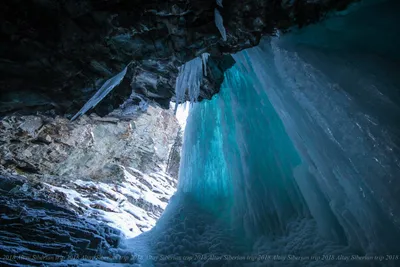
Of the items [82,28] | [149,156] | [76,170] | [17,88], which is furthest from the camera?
[149,156]

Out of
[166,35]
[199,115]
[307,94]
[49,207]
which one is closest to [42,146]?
[49,207]

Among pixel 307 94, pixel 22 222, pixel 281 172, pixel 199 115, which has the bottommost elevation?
pixel 22 222

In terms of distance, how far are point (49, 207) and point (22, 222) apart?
7.40ft

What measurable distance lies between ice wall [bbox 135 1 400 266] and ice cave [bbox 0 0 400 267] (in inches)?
0.8

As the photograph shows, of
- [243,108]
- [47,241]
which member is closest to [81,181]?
→ [47,241]

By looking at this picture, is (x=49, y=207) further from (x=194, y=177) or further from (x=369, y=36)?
(x=369, y=36)

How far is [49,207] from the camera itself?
22.7ft

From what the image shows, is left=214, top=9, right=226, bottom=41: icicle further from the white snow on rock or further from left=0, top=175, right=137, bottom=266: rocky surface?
the white snow on rock

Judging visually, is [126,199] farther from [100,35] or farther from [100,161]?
[100,35]

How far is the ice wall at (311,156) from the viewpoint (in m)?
2.52

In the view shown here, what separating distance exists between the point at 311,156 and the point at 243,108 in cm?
224

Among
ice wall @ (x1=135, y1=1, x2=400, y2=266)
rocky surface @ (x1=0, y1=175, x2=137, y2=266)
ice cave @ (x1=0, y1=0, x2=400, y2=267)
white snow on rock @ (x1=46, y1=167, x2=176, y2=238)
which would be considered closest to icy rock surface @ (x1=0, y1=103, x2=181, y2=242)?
white snow on rock @ (x1=46, y1=167, x2=176, y2=238)

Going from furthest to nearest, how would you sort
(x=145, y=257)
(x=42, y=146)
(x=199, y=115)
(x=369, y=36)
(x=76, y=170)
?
(x=76, y=170) < (x=42, y=146) < (x=199, y=115) < (x=145, y=257) < (x=369, y=36)

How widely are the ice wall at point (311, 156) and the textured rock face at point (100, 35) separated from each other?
63 cm
